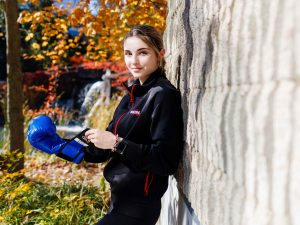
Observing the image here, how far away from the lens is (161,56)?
2.07m

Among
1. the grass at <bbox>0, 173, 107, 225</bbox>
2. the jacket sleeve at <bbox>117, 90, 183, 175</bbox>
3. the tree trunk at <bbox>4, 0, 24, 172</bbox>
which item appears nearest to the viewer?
the jacket sleeve at <bbox>117, 90, 183, 175</bbox>

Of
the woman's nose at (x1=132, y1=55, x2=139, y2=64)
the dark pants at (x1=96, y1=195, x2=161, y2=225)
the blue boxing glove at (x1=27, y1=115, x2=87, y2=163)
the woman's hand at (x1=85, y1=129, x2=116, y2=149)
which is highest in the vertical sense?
the woman's nose at (x1=132, y1=55, x2=139, y2=64)

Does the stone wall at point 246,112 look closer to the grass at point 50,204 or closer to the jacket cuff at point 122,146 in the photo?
the jacket cuff at point 122,146

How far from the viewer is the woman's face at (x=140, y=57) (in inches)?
78.7

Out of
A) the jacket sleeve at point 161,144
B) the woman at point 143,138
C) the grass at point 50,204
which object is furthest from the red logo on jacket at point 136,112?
the grass at point 50,204

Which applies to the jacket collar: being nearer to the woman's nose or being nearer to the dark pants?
the woman's nose

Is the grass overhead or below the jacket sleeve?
below

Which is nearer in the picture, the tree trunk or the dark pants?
the dark pants

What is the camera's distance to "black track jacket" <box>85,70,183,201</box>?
1.72 meters

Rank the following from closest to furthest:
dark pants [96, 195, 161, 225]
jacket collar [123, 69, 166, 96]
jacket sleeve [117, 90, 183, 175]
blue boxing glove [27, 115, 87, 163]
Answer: jacket sleeve [117, 90, 183, 175], dark pants [96, 195, 161, 225], jacket collar [123, 69, 166, 96], blue boxing glove [27, 115, 87, 163]

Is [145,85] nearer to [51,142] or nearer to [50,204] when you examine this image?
[51,142]

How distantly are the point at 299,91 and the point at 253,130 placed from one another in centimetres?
21

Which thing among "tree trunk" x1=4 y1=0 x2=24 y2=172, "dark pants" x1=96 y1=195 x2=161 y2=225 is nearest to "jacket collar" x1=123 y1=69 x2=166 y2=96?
"dark pants" x1=96 y1=195 x2=161 y2=225

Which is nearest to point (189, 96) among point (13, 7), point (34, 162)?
point (13, 7)
